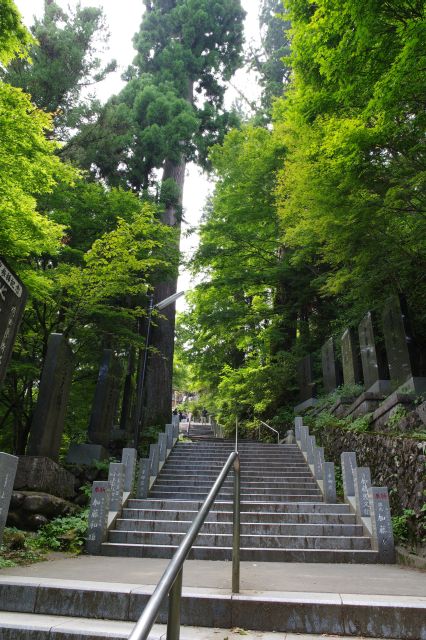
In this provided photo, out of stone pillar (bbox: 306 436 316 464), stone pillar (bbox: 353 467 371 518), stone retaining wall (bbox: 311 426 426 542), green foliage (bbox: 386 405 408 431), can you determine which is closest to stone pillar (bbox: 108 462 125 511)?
stone pillar (bbox: 353 467 371 518)

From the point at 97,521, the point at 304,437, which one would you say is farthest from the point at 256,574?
the point at 304,437

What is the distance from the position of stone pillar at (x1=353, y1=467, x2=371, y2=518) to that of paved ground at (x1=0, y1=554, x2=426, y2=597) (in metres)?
1.20

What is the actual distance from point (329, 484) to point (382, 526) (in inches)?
83.6

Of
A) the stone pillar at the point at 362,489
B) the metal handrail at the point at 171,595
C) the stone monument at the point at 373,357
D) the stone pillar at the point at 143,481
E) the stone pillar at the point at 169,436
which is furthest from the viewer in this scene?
the stone pillar at the point at 169,436

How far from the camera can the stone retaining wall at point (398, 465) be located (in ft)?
18.7

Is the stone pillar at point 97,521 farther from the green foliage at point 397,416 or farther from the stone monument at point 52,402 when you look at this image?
the green foliage at point 397,416

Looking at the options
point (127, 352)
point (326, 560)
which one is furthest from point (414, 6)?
point (127, 352)

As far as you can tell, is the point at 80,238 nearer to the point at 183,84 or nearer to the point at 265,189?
the point at 265,189

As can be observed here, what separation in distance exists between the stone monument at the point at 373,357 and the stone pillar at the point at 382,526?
4.09 metres

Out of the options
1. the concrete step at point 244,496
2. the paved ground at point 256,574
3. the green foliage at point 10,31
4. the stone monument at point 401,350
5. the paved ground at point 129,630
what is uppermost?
the green foliage at point 10,31

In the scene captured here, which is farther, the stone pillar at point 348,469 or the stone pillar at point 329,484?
the stone pillar at point 329,484

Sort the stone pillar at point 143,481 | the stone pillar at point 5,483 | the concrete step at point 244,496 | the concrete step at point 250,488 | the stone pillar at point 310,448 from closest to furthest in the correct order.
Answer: the stone pillar at point 5,483 → the concrete step at point 244,496 → the stone pillar at point 143,481 → the concrete step at point 250,488 → the stone pillar at point 310,448

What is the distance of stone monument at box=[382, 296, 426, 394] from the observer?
8023mm

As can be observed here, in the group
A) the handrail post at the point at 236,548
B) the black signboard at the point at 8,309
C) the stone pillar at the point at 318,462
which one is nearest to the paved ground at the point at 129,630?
the handrail post at the point at 236,548
